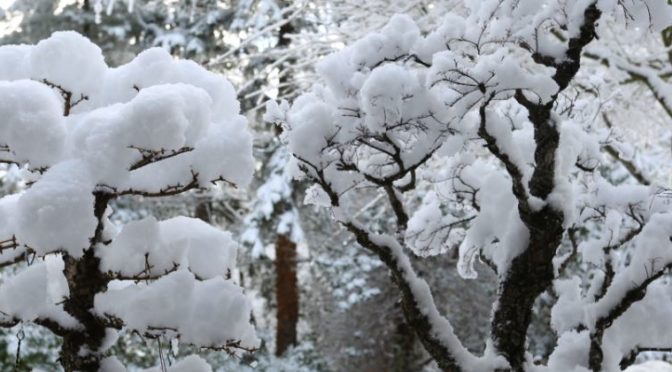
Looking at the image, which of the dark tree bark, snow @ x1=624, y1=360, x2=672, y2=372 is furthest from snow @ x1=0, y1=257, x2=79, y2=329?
snow @ x1=624, y1=360, x2=672, y2=372

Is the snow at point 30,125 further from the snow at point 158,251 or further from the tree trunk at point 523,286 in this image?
the tree trunk at point 523,286

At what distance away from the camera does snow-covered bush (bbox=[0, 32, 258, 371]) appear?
159cm

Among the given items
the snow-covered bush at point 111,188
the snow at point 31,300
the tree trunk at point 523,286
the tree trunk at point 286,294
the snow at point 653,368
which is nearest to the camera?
the snow-covered bush at point 111,188

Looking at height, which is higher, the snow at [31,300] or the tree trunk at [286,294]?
the snow at [31,300]

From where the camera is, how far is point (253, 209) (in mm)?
9016

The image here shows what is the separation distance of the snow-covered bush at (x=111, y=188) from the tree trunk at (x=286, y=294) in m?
7.31

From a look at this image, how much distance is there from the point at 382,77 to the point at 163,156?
2.37 ft

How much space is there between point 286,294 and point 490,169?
22.7 feet

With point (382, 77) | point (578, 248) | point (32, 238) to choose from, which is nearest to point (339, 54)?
point (382, 77)

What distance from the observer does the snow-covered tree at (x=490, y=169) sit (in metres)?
2.07

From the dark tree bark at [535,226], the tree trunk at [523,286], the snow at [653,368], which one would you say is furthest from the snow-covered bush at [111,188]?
the snow at [653,368]

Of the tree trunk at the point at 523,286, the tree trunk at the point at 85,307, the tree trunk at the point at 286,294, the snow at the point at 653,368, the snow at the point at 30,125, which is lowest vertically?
the tree trunk at the point at 286,294

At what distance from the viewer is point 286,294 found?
9430mm

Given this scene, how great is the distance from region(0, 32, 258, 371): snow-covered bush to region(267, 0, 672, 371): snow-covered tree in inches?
17.6
